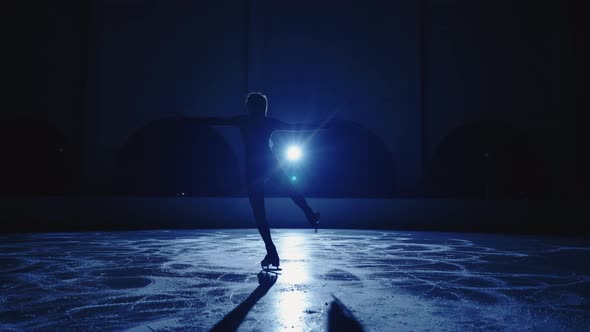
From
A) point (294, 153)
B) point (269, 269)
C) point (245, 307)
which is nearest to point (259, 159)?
→ point (269, 269)

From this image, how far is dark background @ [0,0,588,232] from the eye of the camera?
9.53 meters

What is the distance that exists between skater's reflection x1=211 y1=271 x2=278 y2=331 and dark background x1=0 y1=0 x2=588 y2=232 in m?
6.68

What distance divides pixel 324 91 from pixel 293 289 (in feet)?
26.1

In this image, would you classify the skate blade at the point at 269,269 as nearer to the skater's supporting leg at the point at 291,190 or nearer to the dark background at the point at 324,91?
the skater's supporting leg at the point at 291,190

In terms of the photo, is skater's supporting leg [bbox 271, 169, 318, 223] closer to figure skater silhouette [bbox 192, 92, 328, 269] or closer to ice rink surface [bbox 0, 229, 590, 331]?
figure skater silhouette [bbox 192, 92, 328, 269]

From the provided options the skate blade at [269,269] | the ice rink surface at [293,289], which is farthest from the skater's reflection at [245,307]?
the skate blade at [269,269]

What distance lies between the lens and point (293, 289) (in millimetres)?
2682

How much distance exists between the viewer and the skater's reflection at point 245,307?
1.86 meters

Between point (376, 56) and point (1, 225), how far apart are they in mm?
9558

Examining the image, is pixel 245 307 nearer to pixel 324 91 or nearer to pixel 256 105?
pixel 256 105

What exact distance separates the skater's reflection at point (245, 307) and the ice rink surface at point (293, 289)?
0.05 feet

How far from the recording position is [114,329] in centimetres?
183

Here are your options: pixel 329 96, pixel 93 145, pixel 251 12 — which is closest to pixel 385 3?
pixel 329 96

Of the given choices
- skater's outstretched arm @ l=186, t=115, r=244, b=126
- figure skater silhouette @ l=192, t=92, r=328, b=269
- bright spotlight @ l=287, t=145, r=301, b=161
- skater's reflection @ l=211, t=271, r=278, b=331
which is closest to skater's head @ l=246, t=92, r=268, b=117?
figure skater silhouette @ l=192, t=92, r=328, b=269
